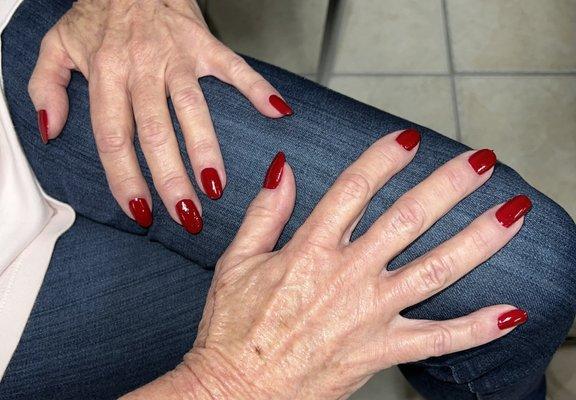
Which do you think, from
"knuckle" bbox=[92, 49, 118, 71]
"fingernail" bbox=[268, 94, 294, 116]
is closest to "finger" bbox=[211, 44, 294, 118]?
"fingernail" bbox=[268, 94, 294, 116]

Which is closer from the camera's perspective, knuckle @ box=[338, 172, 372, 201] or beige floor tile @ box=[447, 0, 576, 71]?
knuckle @ box=[338, 172, 372, 201]

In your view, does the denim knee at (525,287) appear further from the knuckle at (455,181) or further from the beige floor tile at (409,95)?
the beige floor tile at (409,95)

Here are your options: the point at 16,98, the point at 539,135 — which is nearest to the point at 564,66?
the point at 539,135

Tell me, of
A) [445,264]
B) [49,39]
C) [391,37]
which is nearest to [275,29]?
[391,37]

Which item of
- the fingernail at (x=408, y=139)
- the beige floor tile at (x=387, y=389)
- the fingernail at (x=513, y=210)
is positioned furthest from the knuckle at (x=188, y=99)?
the beige floor tile at (x=387, y=389)

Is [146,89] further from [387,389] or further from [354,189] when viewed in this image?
[387,389]

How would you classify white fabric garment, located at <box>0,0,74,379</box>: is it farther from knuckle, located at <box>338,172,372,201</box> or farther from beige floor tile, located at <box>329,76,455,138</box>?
beige floor tile, located at <box>329,76,455,138</box>

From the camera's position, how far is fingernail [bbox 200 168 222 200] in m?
0.72

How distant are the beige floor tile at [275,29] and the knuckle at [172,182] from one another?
777mm

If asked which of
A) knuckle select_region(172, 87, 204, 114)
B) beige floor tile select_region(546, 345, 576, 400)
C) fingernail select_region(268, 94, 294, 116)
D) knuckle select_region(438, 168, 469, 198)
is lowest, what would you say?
beige floor tile select_region(546, 345, 576, 400)

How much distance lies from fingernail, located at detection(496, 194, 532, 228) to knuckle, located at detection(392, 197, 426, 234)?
0.08 metres

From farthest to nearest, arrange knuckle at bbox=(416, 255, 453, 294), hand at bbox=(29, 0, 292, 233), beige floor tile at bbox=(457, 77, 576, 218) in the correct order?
1. beige floor tile at bbox=(457, 77, 576, 218)
2. hand at bbox=(29, 0, 292, 233)
3. knuckle at bbox=(416, 255, 453, 294)

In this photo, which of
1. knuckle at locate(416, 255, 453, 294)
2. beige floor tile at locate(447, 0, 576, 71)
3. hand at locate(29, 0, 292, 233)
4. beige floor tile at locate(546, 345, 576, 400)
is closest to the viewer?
knuckle at locate(416, 255, 453, 294)

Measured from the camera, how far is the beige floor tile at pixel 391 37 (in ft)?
4.75
